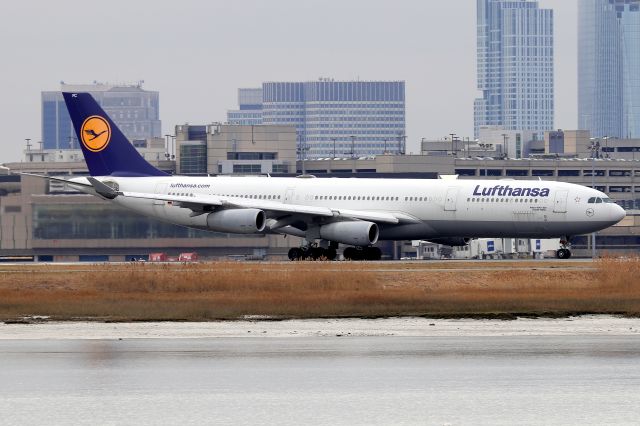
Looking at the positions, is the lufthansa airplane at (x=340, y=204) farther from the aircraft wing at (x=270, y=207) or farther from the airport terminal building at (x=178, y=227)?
the airport terminal building at (x=178, y=227)

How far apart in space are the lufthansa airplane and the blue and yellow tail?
0.05 metres

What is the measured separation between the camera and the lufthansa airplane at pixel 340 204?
74.6m

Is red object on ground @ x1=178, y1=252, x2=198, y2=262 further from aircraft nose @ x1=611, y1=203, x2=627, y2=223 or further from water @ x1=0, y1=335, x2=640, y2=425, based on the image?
water @ x1=0, y1=335, x2=640, y2=425

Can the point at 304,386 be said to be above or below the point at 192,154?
below

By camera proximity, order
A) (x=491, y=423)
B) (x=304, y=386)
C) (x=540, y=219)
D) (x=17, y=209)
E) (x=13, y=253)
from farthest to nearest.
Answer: (x=13, y=253) < (x=17, y=209) < (x=540, y=219) < (x=304, y=386) < (x=491, y=423)

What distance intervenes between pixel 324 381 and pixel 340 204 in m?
48.1

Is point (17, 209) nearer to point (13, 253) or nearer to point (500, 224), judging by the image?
point (13, 253)

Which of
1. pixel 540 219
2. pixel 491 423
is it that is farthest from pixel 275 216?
pixel 491 423

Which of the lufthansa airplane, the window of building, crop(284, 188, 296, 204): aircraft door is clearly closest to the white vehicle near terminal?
crop(284, 188, 296, 204): aircraft door

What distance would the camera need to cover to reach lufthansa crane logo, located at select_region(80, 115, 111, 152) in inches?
3354

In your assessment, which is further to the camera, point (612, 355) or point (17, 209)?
point (17, 209)

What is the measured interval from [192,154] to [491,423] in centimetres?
15992

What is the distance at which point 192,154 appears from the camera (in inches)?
7308

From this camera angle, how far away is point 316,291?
54250mm
